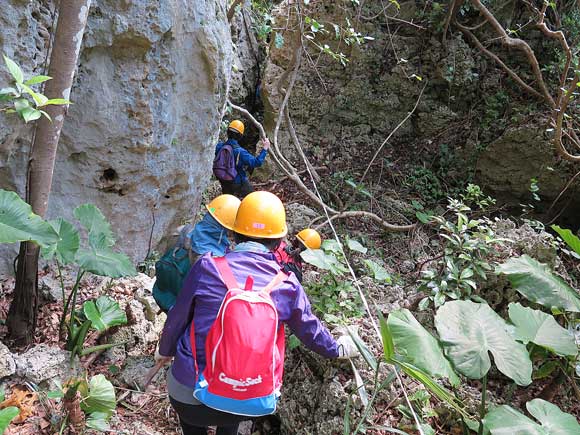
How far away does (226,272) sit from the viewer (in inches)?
77.3

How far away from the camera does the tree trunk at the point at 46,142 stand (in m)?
2.61

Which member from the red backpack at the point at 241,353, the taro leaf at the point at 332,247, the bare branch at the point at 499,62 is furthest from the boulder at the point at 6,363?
the bare branch at the point at 499,62

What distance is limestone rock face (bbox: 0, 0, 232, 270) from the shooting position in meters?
3.19

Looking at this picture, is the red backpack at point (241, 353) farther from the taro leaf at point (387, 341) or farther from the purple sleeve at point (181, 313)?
the taro leaf at point (387, 341)

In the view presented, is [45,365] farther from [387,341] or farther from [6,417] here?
[387,341]

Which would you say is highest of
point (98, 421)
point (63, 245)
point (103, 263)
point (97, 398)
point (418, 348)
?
point (418, 348)

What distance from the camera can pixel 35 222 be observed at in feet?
7.31

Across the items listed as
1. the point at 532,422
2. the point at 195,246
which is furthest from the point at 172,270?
the point at 532,422

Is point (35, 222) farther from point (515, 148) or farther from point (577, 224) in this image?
point (577, 224)

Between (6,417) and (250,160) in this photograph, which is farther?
(250,160)

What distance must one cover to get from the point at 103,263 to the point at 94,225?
362mm

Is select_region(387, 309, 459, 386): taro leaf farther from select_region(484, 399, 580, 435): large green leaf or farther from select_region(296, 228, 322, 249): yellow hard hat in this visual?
select_region(296, 228, 322, 249): yellow hard hat

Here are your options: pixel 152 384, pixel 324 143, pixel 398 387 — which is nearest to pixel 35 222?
pixel 152 384

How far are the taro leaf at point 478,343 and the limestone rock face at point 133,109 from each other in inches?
115
